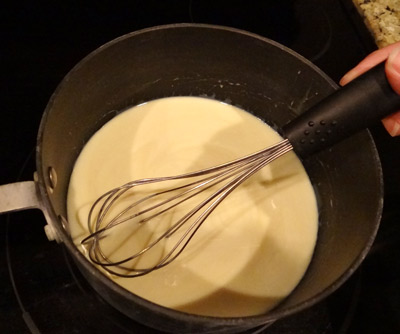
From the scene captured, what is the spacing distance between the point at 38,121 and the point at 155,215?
281 mm

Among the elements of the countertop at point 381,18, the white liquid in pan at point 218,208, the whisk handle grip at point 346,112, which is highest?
the countertop at point 381,18

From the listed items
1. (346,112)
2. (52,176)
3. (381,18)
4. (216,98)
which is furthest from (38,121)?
(381,18)

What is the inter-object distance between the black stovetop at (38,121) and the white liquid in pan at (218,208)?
69mm

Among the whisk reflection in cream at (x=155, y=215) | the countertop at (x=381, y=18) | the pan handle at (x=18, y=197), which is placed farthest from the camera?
the countertop at (x=381, y=18)

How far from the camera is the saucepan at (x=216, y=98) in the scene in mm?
704

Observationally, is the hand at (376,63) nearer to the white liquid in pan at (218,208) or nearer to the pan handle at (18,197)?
the white liquid in pan at (218,208)

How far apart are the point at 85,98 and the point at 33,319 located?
1.18ft

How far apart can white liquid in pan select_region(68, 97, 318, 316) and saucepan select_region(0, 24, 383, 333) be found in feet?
0.07

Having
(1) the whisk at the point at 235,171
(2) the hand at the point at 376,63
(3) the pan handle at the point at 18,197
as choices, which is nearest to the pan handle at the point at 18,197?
(3) the pan handle at the point at 18,197

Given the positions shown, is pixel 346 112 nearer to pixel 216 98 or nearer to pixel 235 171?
pixel 235 171

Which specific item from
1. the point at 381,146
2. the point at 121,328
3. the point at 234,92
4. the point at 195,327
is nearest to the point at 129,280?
the point at 121,328

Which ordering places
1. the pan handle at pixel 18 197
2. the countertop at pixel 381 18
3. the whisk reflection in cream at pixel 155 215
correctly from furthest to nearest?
the countertop at pixel 381 18 < the whisk reflection in cream at pixel 155 215 < the pan handle at pixel 18 197

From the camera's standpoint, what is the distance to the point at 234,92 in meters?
1.01

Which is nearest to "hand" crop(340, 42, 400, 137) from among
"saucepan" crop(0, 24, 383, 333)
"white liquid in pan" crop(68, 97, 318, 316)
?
"saucepan" crop(0, 24, 383, 333)
